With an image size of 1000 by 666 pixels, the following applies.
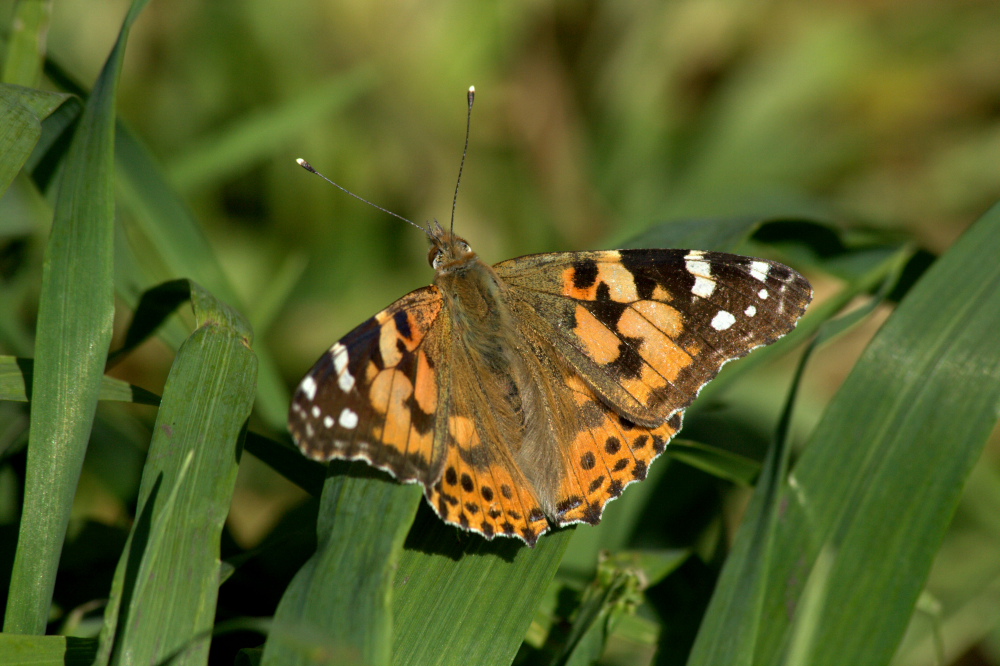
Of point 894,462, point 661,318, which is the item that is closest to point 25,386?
point 661,318

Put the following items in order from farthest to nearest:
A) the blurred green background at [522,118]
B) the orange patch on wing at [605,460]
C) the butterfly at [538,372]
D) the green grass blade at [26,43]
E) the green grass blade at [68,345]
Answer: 1. the blurred green background at [522,118]
2. the green grass blade at [26,43]
3. the orange patch on wing at [605,460]
4. the butterfly at [538,372]
5. the green grass blade at [68,345]

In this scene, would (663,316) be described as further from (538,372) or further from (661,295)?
(538,372)

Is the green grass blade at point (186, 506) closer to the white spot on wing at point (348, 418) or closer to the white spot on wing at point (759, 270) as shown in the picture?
the white spot on wing at point (348, 418)

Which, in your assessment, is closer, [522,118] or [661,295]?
[661,295]

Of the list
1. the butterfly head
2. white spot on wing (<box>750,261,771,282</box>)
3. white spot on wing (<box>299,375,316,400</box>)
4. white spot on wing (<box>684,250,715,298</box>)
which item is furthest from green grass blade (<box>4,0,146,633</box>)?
white spot on wing (<box>750,261,771,282</box>)

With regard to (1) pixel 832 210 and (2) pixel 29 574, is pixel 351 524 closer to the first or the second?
(2) pixel 29 574

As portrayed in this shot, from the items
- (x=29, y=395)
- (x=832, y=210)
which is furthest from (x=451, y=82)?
(x=29, y=395)

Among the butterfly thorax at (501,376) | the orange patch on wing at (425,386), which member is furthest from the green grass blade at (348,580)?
the butterfly thorax at (501,376)
